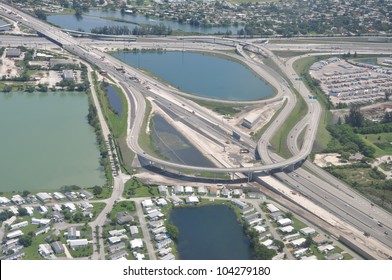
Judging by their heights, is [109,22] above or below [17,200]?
above

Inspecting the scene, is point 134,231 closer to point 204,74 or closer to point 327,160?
point 327,160

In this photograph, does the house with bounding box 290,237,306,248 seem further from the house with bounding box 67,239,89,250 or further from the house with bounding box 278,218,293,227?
the house with bounding box 67,239,89,250

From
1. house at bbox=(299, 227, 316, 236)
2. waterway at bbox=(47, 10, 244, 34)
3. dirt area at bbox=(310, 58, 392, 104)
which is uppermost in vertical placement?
waterway at bbox=(47, 10, 244, 34)

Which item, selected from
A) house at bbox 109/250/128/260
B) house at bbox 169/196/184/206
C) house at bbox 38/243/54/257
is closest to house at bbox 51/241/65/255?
house at bbox 38/243/54/257

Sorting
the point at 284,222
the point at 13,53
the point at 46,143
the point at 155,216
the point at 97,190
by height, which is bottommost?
the point at 284,222

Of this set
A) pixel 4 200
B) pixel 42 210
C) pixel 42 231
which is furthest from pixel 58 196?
pixel 42 231

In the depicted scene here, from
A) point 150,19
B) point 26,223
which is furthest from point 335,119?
point 150,19
